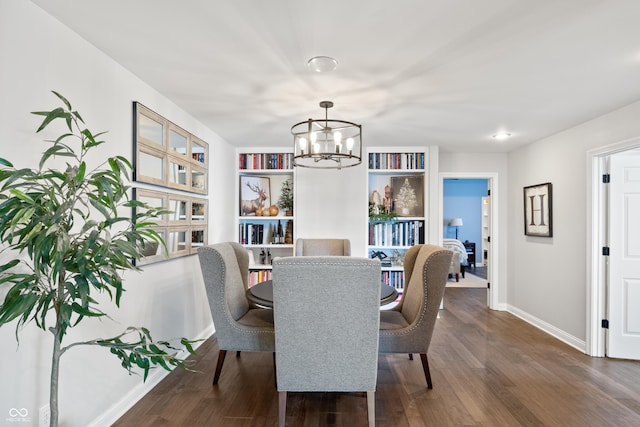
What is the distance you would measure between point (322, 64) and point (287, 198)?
2.74 m

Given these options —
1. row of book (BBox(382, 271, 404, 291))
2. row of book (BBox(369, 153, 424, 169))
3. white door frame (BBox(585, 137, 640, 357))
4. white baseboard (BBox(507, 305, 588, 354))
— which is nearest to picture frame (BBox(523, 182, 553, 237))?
white door frame (BBox(585, 137, 640, 357))

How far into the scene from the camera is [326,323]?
187cm

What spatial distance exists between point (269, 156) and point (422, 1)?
3.36 metres

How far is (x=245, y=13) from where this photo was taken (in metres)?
1.68

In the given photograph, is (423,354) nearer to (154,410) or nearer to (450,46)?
(154,410)


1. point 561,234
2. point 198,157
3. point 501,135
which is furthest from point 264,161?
point 561,234

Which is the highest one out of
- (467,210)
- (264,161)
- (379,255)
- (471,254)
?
(264,161)

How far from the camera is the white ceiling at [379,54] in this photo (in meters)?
1.66

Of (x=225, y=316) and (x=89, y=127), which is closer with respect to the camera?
(x=89, y=127)

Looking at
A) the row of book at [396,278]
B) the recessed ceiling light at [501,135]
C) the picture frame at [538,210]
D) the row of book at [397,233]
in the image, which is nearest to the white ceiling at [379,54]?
the recessed ceiling light at [501,135]

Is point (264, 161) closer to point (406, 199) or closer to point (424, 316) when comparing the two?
point (406, 199)

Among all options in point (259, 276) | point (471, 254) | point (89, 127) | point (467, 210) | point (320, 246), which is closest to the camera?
point (89, 127)

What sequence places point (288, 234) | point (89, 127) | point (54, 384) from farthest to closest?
point (288, 234)
point (89, 127)
point (54, 384)

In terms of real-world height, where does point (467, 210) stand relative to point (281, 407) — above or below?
above
